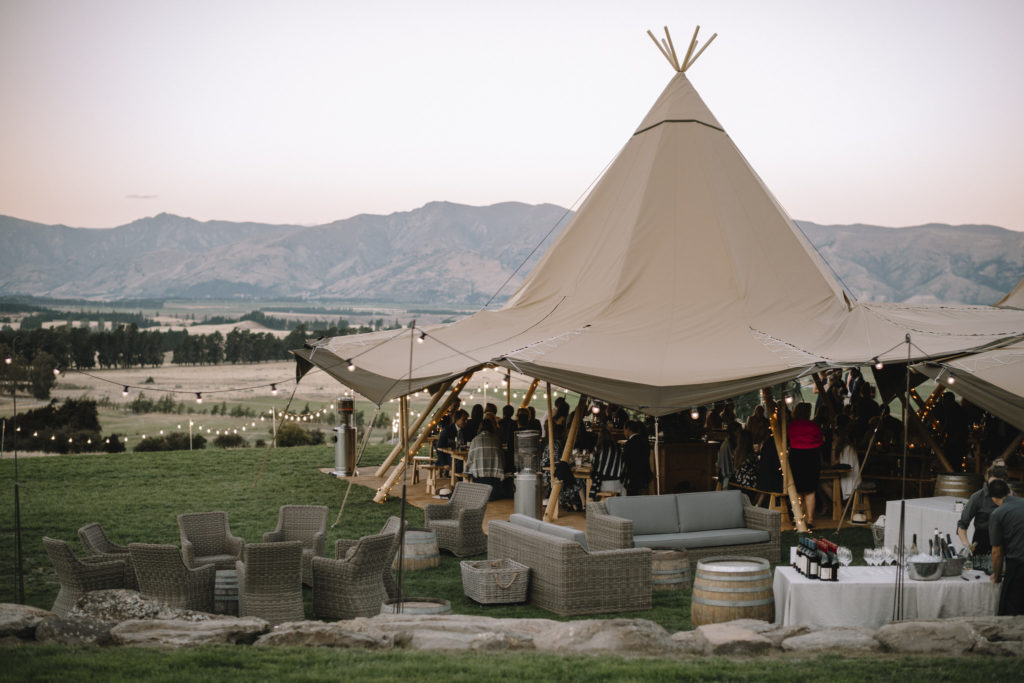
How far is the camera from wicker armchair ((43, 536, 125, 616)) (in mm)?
6484

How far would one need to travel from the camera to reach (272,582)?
6.64 meters

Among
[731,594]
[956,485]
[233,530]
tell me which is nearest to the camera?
[731,594]

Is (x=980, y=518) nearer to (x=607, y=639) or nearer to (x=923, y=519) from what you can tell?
(x=923, y=519)

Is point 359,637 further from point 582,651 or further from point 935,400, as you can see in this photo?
point 935,400

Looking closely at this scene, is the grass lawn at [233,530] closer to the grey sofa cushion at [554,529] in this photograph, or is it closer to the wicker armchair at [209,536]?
the grey sofa cushion at [554,529]

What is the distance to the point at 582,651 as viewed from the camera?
17.9 ft

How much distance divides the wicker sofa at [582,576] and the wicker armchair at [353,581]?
1.23m

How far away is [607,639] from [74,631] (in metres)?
3.15

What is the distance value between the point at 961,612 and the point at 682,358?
4.25 m

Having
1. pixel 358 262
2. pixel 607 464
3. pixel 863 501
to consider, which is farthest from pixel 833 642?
pixel 358 262

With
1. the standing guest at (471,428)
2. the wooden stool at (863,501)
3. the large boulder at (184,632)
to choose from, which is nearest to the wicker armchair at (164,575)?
the large boulder at (184,632)

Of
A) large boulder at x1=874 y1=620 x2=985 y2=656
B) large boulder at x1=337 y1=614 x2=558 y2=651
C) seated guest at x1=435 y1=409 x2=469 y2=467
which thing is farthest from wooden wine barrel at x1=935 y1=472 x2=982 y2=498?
seated guest at x1=435 y1=409 x2=469 y2=467

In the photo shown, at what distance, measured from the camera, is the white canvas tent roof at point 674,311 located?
31.8ft

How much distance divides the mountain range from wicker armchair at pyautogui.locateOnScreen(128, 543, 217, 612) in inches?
3136
